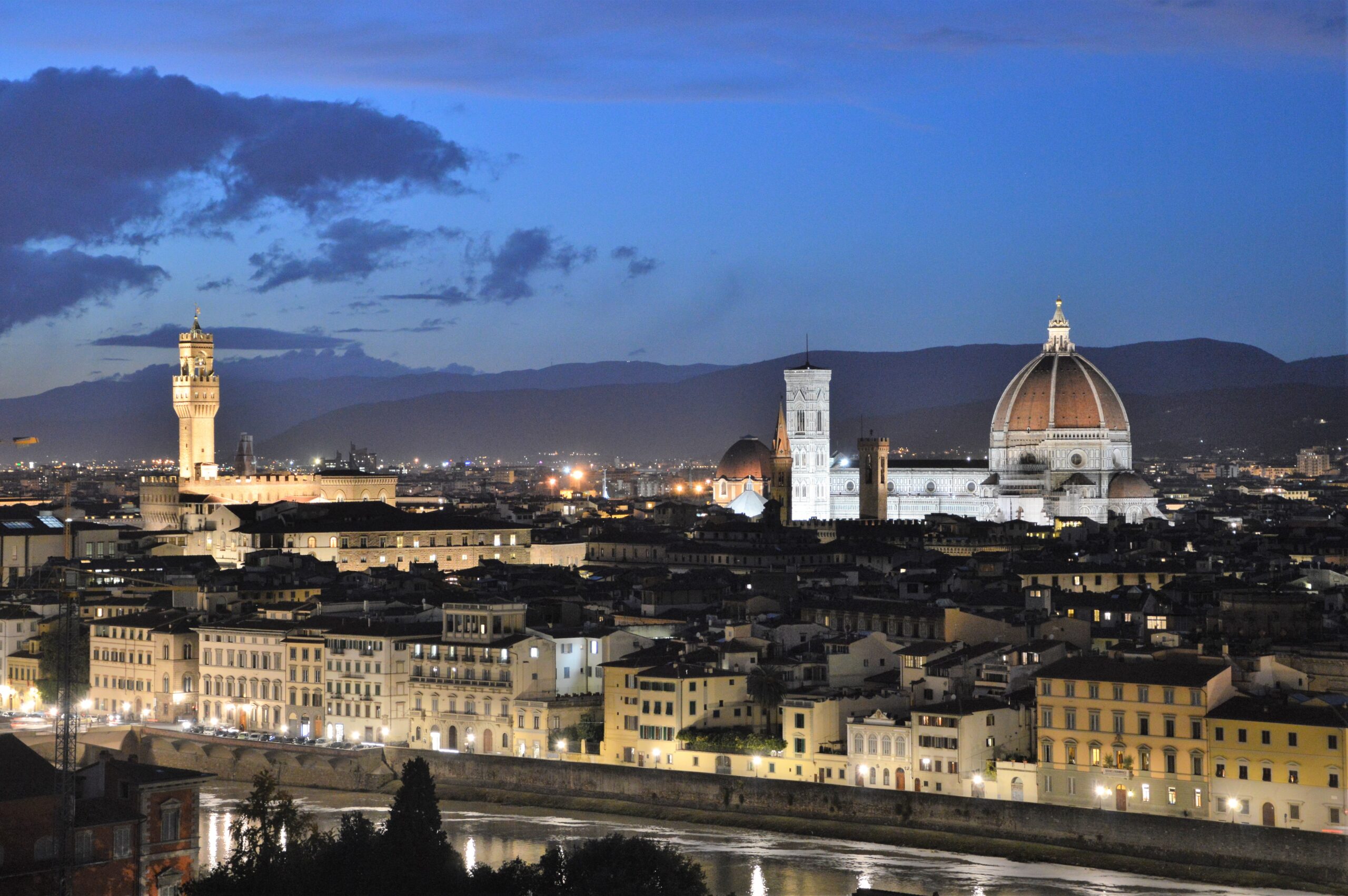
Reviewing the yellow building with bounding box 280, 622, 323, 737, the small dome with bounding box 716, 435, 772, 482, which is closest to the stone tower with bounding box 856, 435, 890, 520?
the small dome with bounding box 716, 435, 772, 482

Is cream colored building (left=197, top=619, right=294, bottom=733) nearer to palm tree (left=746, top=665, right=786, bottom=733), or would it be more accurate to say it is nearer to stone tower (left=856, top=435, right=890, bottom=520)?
palm tree (left=746, top=665, right=786, bottom=733)

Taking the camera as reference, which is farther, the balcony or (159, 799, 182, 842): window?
the balcony

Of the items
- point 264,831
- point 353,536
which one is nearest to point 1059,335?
point 353,536

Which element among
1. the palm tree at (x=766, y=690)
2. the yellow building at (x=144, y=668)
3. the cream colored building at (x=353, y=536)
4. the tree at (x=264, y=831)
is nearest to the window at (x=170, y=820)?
the tree at (x=264, y=831)

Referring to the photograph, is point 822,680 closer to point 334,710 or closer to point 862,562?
point 334,710

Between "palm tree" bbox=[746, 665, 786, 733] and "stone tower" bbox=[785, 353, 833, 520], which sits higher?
"stone tower" bbox=[785, 353, 833, 520]

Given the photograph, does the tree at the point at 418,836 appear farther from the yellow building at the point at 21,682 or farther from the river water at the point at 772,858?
the yellow building at the point at 21,682

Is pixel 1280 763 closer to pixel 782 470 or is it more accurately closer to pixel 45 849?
pixel 45 849
